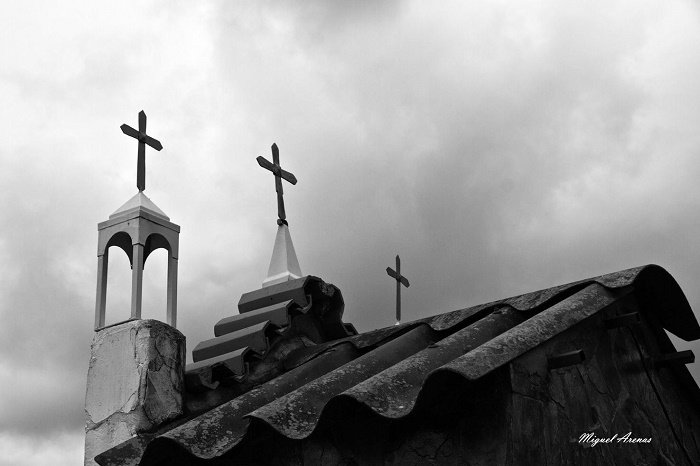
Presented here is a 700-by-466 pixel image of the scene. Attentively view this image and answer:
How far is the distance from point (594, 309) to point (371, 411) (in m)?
1.62

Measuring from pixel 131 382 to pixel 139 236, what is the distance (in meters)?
1.59

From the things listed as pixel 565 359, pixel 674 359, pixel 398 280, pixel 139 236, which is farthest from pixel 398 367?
pixel 398 280

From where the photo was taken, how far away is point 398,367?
5.20 meters

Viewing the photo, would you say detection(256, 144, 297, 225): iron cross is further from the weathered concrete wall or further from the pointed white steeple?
the weathered concrete wall

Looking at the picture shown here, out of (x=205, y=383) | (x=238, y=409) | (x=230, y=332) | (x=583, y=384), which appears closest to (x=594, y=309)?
(x=583, y=384)

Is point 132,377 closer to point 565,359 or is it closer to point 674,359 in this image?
point 565,359

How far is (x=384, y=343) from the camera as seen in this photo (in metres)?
6.66

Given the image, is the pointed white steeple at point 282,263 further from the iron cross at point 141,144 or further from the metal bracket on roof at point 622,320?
the metal bracket on roof at point 622,320

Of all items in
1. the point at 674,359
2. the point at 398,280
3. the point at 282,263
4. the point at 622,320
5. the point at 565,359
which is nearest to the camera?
the point at 565,359

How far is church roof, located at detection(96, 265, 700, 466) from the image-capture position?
481cm

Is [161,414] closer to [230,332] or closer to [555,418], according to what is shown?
[230,332]

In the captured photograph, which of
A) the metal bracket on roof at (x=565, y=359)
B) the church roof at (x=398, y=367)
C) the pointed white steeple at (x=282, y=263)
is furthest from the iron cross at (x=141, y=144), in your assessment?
the metal bracket on roof at (x=565, y=359)

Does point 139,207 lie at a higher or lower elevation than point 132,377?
higher

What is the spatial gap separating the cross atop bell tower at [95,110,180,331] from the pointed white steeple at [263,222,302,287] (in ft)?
3.88
